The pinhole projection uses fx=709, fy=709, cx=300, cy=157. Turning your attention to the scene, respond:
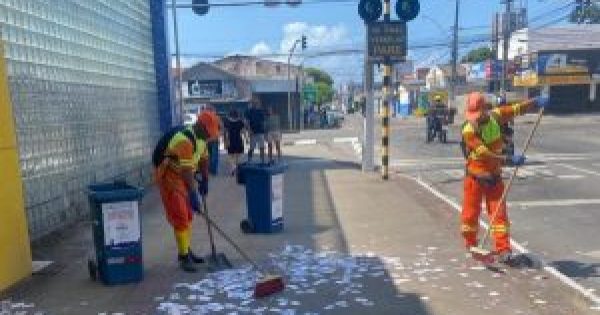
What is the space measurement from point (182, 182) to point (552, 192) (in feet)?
26.1

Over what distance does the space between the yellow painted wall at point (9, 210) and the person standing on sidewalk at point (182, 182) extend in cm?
146

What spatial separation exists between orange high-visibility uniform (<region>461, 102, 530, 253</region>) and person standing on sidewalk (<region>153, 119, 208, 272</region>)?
2.93 m

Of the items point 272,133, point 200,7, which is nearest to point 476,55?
point 200,7

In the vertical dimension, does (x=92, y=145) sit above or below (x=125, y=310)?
above

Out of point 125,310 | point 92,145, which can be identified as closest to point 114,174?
point 92,145

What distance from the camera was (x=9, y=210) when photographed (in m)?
7.18

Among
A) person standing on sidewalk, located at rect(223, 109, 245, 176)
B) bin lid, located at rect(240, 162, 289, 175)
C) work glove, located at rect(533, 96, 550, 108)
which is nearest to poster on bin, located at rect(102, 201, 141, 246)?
bin lid, located at rect(240, 162, 289, 175)

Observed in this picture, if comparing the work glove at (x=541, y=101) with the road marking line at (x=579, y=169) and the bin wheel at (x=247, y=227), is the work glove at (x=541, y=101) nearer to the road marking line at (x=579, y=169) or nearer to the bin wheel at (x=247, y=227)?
the bin wheel at (x=247, y=227)

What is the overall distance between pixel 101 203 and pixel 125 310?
4.02 ft

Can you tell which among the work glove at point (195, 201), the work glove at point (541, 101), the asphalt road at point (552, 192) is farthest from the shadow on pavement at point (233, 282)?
the work glove at point (541, 101)

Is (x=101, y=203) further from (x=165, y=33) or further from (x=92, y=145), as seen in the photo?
(x=165, y=33)

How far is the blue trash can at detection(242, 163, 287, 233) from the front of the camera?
31.0 ft

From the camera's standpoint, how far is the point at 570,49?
49.9 m

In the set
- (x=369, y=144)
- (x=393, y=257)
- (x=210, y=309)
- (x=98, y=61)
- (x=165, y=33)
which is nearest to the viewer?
(x=210, y=309)
